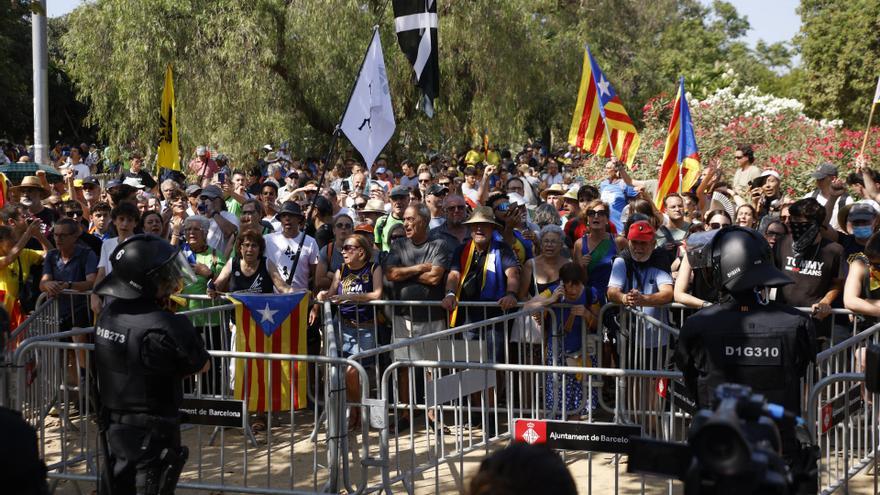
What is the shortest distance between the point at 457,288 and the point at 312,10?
15987mm

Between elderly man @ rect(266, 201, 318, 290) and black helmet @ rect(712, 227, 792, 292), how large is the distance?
Result: 181 inches

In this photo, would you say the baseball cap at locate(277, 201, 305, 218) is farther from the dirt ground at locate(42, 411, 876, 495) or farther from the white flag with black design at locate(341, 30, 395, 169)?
the dirt ground at locate(42, 411, 876, 495)

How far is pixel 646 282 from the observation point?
25.5 ft

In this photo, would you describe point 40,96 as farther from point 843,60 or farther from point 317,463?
point 843,60

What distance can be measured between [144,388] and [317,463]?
2.22 meters

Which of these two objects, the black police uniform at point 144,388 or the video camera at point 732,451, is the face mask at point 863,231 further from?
the video camera at point 732,451

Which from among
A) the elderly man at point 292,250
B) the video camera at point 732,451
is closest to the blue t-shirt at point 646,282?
the elderly man at point 292,250

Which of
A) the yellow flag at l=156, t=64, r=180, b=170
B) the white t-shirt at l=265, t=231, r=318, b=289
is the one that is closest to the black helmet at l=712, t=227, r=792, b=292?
the white t-shirt at l=265, t=231, r=318, b=289

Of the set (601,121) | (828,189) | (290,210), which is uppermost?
(601,121)

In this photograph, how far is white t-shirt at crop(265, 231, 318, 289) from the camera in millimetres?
8797

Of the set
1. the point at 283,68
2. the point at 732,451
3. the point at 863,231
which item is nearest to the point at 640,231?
the point at 863,231

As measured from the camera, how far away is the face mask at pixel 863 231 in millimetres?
8008

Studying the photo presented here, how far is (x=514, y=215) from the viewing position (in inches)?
356

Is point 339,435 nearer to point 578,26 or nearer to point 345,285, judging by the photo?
point 345,285
